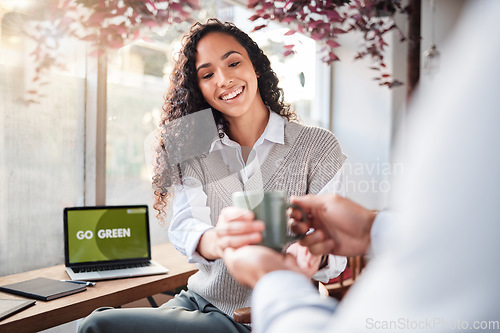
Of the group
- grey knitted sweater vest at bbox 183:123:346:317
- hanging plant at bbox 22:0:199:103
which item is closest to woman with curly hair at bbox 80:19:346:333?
grey knitted sweater vest at bbox 183:123:346:317

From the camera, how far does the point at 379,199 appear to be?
3.54 m

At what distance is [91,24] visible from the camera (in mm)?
1898

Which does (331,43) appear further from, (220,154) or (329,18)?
(220,154)

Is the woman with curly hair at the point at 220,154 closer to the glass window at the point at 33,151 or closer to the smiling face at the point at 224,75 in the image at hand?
the smiling face at the point at 224,75

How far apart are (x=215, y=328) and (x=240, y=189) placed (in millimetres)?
424

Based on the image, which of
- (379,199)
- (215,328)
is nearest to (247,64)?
(215,328)

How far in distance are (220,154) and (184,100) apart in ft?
0.75

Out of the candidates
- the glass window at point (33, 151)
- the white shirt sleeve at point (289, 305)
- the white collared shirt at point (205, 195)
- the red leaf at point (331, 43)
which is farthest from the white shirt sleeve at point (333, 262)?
the red leaf at point (331, 43)

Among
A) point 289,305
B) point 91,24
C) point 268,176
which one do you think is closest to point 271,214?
point 289,305

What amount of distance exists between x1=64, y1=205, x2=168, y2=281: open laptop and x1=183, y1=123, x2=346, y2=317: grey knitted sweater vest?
0.42m

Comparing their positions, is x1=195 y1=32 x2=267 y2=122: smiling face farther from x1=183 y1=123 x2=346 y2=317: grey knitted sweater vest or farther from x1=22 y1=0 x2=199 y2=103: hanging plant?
x1=22 y1=0 x2=199 y2=103: hanging plant

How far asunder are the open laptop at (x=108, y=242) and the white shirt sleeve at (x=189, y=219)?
0.46 meters

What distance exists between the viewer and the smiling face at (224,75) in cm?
142

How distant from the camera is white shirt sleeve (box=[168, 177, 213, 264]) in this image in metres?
1.11
